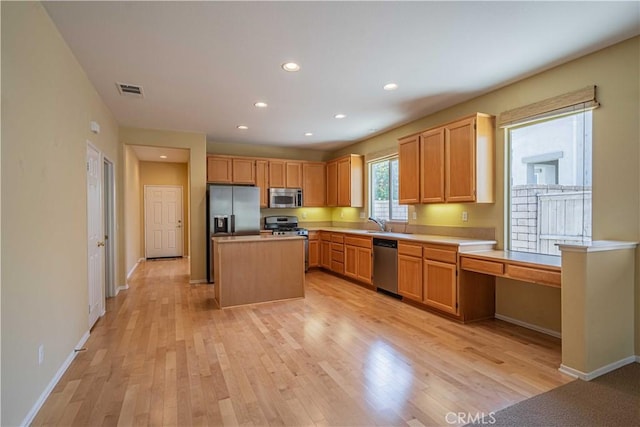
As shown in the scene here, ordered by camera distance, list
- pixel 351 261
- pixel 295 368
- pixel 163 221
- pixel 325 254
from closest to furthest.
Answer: pixel 295 368
pixel 351 261
pixel 325 254
pixel 163 221

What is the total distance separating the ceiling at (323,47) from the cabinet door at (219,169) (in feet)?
6.13

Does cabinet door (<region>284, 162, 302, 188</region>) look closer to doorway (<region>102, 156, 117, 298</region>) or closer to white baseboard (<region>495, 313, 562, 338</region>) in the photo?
doorway (<region>102, 156, 117, 298</region>)

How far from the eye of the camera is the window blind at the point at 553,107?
2.93 meters

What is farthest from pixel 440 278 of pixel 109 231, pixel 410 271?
pixel 109 231

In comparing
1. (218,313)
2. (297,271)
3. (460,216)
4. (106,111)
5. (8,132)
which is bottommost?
(218,313)

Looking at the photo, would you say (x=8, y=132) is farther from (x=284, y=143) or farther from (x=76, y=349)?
(x=284, y=143)

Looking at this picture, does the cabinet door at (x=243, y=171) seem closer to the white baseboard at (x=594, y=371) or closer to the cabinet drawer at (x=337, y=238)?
the cabinet drawer at (x=337, y=238)

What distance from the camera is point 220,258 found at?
13.7ft

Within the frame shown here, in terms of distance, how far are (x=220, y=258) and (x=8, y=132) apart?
267 centimetres

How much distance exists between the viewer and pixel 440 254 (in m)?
3.81

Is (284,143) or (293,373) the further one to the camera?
(284,143)

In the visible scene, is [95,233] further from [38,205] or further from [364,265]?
[364,265]

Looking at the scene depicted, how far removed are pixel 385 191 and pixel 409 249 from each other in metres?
1.89

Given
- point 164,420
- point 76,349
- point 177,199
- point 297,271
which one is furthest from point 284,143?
point 164,420
